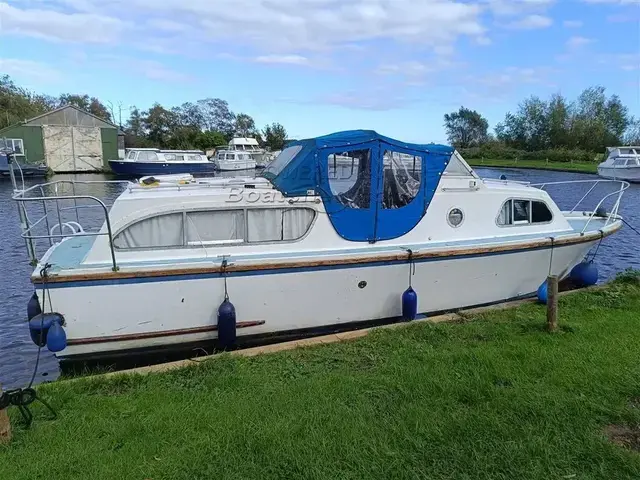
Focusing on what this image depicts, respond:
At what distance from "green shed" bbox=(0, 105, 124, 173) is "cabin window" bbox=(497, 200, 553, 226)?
150 feet

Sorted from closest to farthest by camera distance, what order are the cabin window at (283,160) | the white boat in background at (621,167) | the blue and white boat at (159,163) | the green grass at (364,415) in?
the green grass at (364,415), the cabin window at (283,160), the white boat in background at (621,167), the blue and white boat at (159,163)

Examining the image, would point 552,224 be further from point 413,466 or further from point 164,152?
point 164,152

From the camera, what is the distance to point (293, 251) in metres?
6.77

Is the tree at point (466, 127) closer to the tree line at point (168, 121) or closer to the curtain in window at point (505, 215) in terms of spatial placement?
the tree line at point (168, 121)

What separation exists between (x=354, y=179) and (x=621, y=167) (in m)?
36.3

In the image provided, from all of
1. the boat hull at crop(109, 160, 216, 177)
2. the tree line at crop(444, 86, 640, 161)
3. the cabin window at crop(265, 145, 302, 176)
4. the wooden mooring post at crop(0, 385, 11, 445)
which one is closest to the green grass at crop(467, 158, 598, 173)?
the tree line at crop(444, 86, 640, 161)

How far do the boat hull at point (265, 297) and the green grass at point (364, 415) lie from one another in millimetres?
1101

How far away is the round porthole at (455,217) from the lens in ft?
24.7

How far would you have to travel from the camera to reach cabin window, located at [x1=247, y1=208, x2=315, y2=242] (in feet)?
22.0

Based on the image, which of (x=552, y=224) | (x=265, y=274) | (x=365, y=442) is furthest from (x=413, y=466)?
(x=552, y=224)

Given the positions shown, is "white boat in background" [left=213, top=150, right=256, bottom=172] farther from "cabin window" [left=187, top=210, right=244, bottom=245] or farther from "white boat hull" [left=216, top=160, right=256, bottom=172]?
"cabin window" [left=187, top=210, right=244, bottom=245]

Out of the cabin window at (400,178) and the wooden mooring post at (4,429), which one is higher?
the cabin window at (400,178)

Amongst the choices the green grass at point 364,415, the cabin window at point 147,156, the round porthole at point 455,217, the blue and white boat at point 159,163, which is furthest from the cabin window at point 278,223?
the cabin window at point 147,156

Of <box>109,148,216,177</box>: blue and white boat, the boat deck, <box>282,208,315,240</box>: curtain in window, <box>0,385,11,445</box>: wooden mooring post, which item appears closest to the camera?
<box>0,385,11,445</box>: wooden mooring post
